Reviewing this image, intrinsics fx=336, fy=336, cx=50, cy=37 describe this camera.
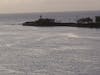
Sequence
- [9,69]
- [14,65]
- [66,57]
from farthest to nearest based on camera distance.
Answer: [66,57] < [14,65] < [9,69]

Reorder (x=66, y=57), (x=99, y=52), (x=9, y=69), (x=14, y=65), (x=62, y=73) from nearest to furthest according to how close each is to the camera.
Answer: (x=62, y=73), (x=9, y=69), (x=14, y=65), (x=66, y=57), (x=99, y=52)

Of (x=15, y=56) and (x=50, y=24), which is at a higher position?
(x=15, y=56)

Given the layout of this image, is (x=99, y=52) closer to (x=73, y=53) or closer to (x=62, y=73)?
(x=73, y=53)

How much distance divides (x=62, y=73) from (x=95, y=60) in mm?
6574

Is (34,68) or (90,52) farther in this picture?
(90,52)

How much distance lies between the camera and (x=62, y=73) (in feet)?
89.8

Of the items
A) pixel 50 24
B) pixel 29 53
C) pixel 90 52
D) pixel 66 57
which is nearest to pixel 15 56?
pixel 29 53

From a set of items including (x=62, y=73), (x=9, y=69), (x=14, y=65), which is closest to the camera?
(x=62, y=73)

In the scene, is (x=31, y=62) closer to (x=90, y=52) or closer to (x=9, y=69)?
(x=9, y=69)

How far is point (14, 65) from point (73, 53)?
368 inches

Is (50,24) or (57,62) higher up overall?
(57,62)

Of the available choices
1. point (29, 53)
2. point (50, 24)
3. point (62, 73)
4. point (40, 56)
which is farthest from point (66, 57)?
point (50, 24)

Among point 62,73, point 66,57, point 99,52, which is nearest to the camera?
point 62,73

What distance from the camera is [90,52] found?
128 feet
